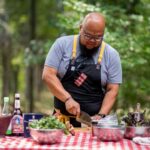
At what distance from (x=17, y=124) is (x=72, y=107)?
584 mm

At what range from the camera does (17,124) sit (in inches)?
158

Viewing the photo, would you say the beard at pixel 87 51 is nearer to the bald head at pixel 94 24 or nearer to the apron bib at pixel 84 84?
the apron bib at pixel 84 84

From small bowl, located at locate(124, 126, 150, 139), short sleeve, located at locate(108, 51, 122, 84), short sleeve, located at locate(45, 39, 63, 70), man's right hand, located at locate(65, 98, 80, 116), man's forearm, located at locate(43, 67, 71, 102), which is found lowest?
small bowl, located at locate(124, 126, 150, 139)

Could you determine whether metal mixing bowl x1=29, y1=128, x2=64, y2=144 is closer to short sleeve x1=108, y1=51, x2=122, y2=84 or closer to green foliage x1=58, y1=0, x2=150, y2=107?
short sleeve x1=108, y1=51, x2=122, y2=84

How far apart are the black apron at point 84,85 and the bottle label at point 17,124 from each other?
2.55 feet

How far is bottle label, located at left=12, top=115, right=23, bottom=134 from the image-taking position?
4.00m

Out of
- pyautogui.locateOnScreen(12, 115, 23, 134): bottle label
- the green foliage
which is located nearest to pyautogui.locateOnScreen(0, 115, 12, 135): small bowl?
pyautogui.locateOnScreen(12, 115, 23, 134): bottle label

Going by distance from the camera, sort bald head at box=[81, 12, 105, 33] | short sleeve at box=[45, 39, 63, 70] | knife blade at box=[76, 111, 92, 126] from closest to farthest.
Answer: knife blade at box=[76, 111, 92, 126]
bald head at box=[81, 12, 105, 33]
short sleeve at box=[45, 39, 63, 70]

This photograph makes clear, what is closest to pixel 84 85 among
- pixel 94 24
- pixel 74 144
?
pixel 94 24

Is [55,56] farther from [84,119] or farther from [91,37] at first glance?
[84,119]

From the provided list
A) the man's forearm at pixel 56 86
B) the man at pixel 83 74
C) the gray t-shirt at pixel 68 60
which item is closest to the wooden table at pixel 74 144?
the man's forearm at pixel 56 86

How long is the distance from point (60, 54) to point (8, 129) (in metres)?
0.99

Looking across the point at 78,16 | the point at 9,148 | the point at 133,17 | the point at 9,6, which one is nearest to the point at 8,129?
the point at 9,148

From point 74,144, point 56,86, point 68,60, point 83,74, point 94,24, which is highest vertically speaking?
point 94,24
